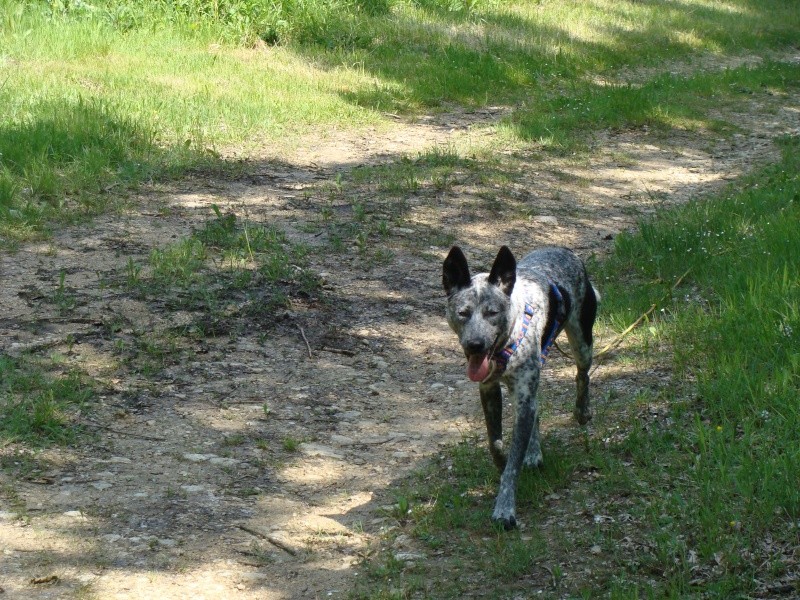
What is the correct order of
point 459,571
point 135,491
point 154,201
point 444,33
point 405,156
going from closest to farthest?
point 459,571, point 135,491, point 154,201, point 405,156, point 444,33

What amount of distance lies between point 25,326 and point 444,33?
11.9 metres

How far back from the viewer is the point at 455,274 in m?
5.54

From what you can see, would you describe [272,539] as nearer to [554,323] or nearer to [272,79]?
[554,323]

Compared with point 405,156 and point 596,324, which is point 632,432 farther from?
point 405,156

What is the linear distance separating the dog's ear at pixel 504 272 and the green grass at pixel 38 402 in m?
2.75

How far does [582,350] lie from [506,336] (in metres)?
1.10

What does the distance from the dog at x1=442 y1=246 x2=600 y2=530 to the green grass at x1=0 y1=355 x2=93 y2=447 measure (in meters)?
2.55

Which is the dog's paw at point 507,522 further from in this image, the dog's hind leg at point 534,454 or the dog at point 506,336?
the dog's hind leg at point 534,454

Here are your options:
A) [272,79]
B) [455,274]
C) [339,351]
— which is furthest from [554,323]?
[272,79]

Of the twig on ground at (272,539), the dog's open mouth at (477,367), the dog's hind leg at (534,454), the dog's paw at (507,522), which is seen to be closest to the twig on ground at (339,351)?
the dog's hind leg at (534,454)

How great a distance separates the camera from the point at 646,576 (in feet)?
15.4

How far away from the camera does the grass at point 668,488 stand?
15.4ft

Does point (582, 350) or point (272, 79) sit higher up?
point (272, 79)

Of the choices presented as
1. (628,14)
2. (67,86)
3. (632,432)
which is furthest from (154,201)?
(628,14)
